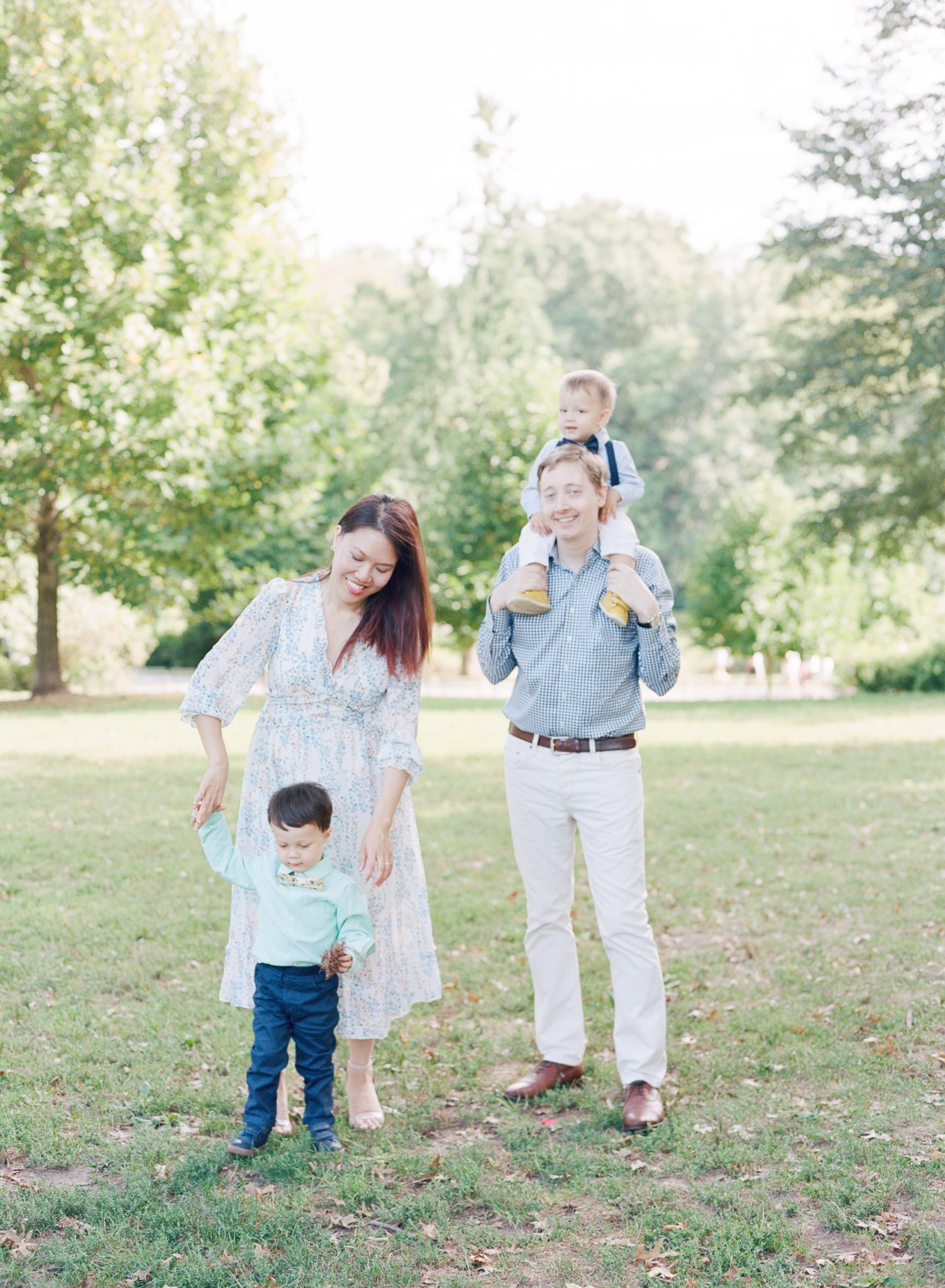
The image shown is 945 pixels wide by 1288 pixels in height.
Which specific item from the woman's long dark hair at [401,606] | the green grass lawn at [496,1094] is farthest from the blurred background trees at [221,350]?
the woman's long dark hair at [401,606]

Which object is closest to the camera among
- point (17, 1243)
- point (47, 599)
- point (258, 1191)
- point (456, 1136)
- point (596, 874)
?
point (17, 1243)

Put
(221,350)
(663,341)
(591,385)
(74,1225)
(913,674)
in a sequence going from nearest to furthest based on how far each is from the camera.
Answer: (74,1225) < (591,385) < (221,350) < (913,674) < (663,341)

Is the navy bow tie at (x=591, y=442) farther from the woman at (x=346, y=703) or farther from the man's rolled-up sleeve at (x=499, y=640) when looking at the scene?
the woman at (x=346, y=703)

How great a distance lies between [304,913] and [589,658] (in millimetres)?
1339

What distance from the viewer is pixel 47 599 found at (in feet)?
61.0

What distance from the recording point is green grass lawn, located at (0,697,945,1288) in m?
3.38

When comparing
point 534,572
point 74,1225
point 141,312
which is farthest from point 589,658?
point 141,312

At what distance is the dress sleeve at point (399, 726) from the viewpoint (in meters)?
4.08

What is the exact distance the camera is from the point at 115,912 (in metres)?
6.90

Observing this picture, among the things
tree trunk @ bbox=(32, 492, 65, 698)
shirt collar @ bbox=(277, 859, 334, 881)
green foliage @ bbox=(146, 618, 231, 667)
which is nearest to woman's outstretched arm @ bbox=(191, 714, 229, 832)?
shirt collar @ bbox=(277, 859, 334, 881)

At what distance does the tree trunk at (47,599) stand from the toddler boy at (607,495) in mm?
14534

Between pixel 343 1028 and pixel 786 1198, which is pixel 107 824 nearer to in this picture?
pixel 343 1028

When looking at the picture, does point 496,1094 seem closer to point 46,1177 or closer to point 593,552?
point 46,1177

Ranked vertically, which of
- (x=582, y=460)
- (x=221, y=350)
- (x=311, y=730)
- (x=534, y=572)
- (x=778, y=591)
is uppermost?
(x=221, y=350)
